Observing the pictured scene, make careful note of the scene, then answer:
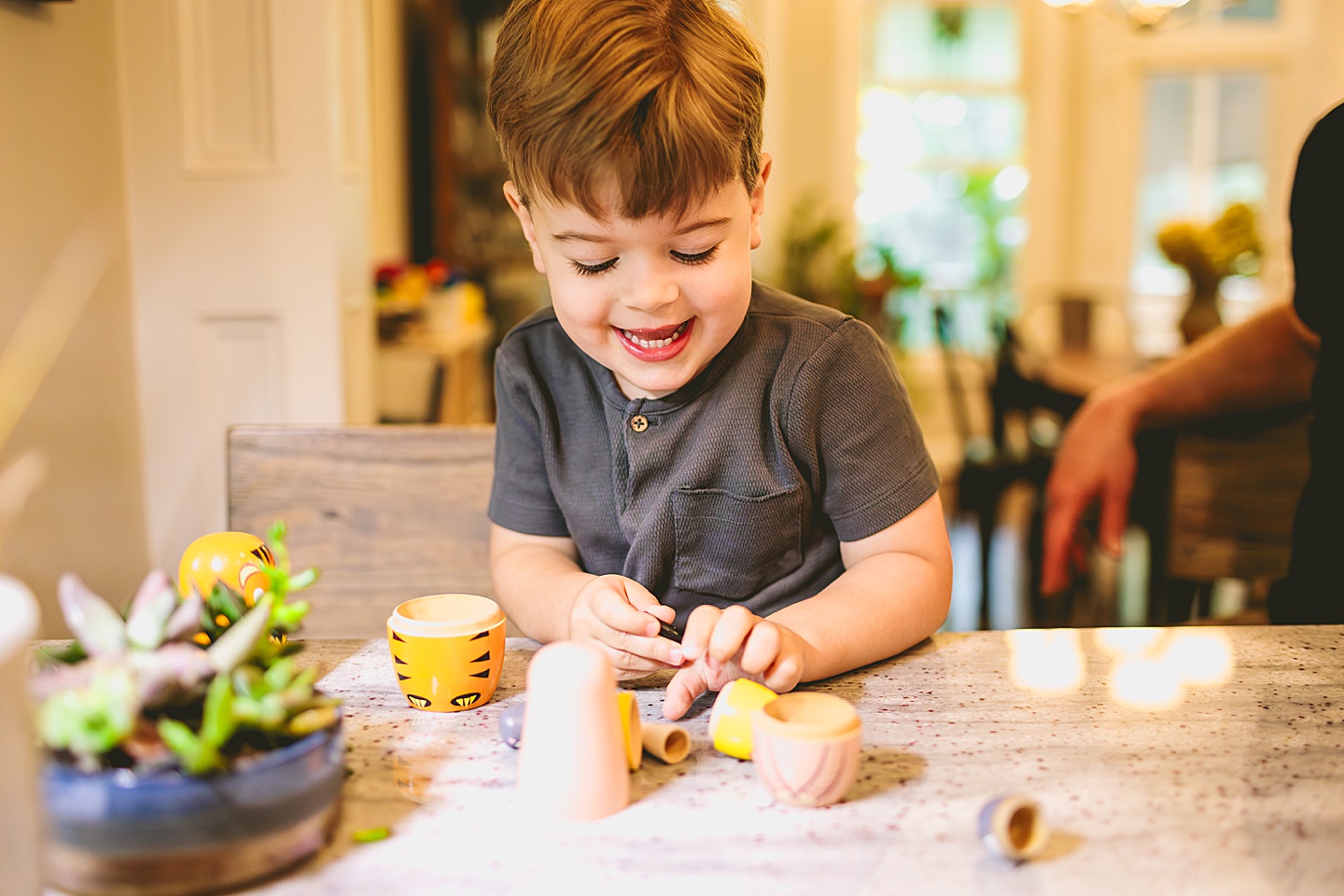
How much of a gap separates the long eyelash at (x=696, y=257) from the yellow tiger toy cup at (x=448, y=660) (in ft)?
0.98

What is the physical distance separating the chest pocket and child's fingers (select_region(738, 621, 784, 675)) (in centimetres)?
22

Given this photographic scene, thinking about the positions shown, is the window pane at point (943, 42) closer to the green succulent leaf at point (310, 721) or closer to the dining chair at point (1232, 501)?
the dining chair at point (1232, 501)

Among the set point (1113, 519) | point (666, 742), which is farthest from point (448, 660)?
A: point (1113, 519)

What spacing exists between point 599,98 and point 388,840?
511mm

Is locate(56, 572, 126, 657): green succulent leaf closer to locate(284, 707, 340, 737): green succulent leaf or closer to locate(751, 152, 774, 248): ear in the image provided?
locate(284, 707, 340, 737): green succulent leaf

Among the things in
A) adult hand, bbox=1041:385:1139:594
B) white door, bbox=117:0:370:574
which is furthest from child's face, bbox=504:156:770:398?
white door, bbox=117:0:370:574

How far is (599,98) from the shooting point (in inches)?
30.1

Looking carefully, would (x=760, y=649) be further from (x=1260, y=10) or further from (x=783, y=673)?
(x=1260, y=10)

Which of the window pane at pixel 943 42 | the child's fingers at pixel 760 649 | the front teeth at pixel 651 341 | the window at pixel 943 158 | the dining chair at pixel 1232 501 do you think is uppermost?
the window pane at pixel 943 42

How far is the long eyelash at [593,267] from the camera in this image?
808mm

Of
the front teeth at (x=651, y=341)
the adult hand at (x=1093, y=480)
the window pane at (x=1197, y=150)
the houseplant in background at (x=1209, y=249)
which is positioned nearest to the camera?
the front teeth at (x=651, y=341)

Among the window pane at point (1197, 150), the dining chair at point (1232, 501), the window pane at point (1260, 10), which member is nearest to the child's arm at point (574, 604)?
the dining chair at point (1232, 501)

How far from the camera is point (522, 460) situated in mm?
1030

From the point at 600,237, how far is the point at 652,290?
2.2 inches
